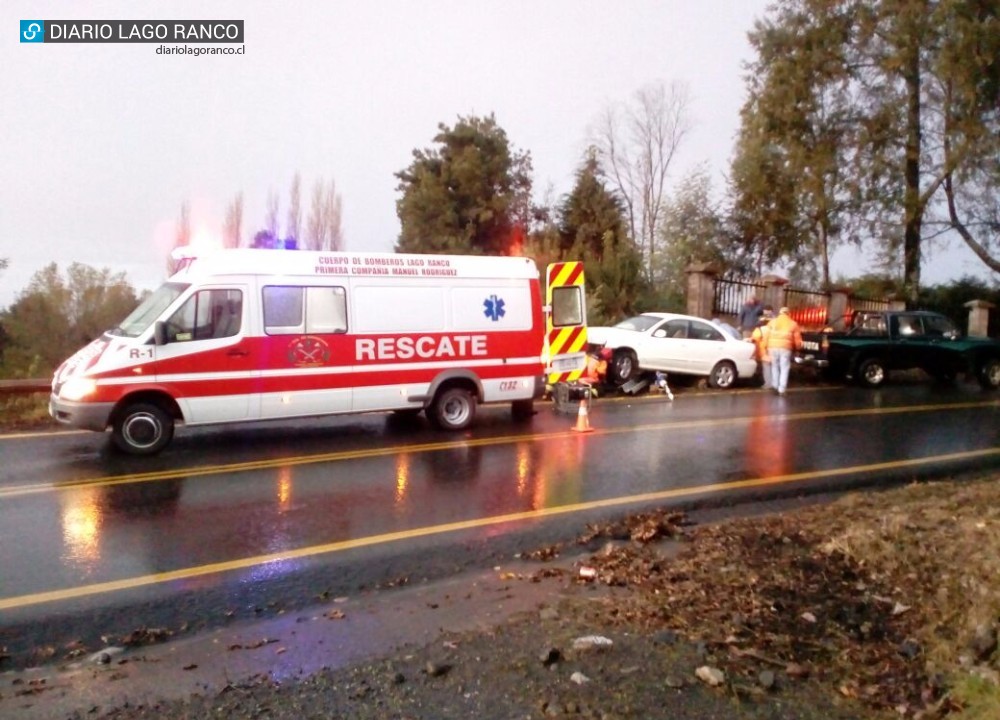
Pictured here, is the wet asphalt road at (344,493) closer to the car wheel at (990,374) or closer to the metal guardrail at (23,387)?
the metal guardrail at (23,387)

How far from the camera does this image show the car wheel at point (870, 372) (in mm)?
20844

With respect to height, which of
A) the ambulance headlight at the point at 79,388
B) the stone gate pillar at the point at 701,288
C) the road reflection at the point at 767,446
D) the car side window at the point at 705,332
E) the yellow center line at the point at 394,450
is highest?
the stone gate pillar at the point at 701,288

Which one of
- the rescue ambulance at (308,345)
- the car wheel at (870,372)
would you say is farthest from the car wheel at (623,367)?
the car wheel at (870,372)

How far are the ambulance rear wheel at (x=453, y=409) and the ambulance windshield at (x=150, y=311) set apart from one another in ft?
12.1

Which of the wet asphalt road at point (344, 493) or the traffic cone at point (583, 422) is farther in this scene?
the traffic cone at point (583, 422)

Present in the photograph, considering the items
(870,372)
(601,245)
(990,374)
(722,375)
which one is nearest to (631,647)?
(722,375)

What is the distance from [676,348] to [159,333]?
1132 cm

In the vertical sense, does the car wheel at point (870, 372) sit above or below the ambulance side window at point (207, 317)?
below

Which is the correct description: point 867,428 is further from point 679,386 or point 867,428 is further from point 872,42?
point 872,42

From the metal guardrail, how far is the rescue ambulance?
329 centimetres

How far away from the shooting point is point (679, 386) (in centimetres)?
1942

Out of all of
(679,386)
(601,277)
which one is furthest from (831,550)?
(601,277)

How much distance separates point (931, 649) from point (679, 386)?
15.0m

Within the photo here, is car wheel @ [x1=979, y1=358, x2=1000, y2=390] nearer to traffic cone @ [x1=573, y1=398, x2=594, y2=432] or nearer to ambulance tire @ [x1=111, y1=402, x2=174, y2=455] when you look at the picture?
traffic cone @ [x1=573, y1=398, x2=594, y2=432]
